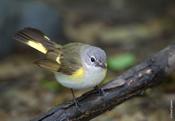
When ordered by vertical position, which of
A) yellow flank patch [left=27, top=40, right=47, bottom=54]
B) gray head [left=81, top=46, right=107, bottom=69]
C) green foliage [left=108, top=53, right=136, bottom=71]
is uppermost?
green foliage [left=108, top=53, right=136, bottom=71]

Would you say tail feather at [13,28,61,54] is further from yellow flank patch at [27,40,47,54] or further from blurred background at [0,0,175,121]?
blurred background at [0,0,175,121]

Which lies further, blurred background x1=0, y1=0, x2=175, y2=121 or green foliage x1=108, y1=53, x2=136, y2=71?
green foliage x1=108, y1=53, x2=136, y2=71

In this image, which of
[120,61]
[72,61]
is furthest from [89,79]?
[120,61]

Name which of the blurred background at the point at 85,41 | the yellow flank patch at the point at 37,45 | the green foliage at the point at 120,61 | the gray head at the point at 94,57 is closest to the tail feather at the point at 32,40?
the yellow flank patch at the point at 37,45

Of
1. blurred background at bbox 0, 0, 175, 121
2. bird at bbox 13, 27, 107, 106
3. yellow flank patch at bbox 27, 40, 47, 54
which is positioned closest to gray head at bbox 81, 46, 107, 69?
bird at bbox 13, 27, 107, 106

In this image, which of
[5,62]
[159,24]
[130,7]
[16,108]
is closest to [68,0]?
[130,7]

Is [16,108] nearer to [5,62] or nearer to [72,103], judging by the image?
[5,62]
